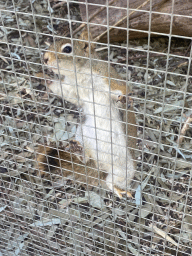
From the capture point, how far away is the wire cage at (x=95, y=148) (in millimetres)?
1005

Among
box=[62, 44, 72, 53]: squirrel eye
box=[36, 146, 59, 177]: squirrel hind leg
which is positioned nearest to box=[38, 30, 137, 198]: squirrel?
box=[62, 44, 72, 53]: squirrel eye

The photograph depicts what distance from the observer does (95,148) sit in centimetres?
137

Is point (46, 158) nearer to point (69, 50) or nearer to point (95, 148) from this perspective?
point (95, 148)

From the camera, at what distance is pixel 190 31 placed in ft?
6.00

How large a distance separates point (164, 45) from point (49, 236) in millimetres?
Answer: 1553

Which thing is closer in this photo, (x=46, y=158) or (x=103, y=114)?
(x=46, y=158)

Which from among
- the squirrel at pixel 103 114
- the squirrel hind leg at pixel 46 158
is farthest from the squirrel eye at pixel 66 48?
the squirrel hind leg at pixel 46 158

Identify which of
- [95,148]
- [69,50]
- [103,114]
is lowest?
[95,148]

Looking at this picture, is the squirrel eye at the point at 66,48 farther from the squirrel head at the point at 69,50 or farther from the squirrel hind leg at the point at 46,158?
the squirrel hind leg at the point at 46,158

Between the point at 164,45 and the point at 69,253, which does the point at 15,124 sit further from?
the point at 164,45

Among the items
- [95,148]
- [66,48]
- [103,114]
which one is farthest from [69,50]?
[95,148]

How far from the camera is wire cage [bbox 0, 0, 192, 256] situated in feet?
3.30

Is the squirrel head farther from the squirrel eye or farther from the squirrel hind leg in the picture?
the squirrel hind leg

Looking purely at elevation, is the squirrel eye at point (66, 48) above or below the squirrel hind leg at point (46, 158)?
above
